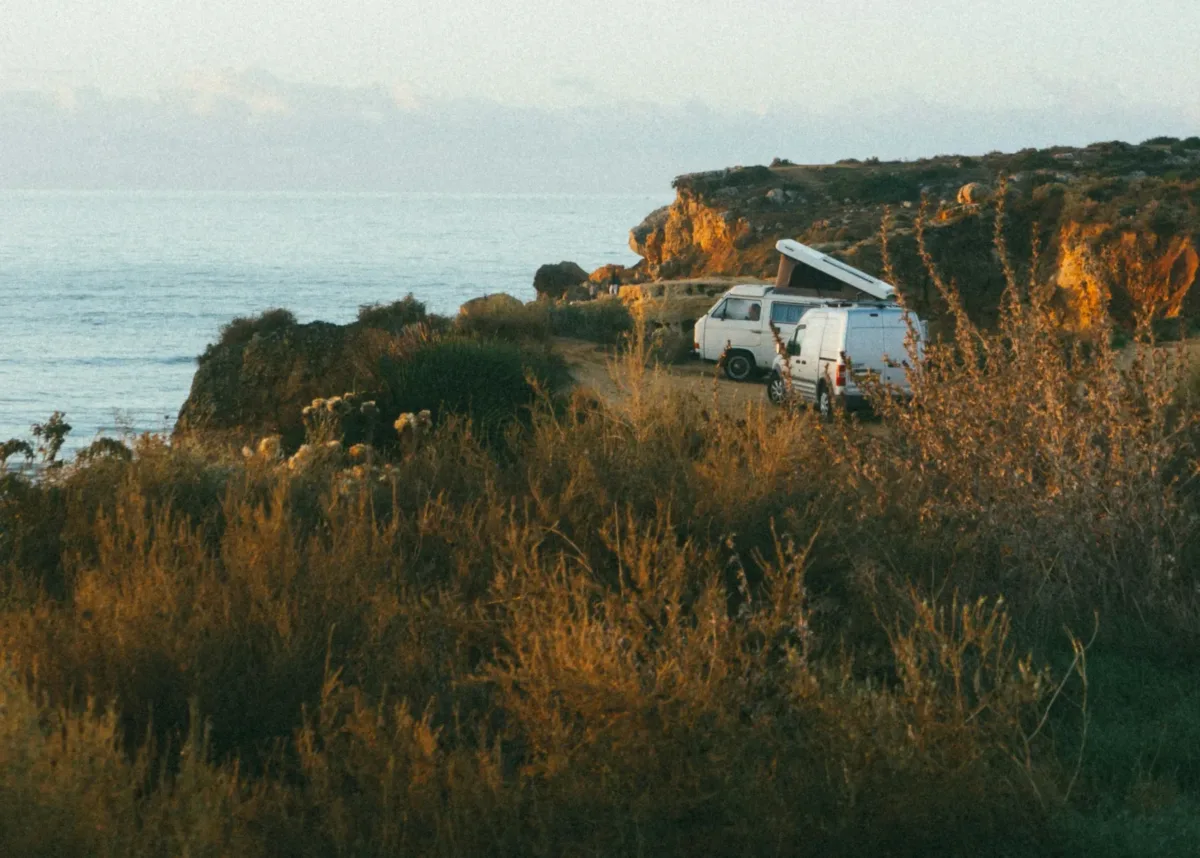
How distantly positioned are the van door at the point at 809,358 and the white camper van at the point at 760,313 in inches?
171

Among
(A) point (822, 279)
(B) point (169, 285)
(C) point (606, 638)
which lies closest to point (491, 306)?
(A) point (822, 279)

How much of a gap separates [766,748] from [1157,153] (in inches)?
2302

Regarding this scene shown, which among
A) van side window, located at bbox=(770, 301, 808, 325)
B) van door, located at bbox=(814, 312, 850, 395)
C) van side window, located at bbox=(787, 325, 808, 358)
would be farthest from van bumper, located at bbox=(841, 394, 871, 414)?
van side window, located at bbox=(770, 301, 808, 325)

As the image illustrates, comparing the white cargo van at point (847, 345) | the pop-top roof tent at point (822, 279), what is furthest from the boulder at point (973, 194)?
the white cargo van at point (847, 345)

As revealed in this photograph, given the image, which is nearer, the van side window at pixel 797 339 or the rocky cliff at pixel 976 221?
the van side window at pixel 797 339

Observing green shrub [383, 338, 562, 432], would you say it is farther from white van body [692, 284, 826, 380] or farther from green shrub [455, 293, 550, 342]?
white van body [692, 284, 826, 380]

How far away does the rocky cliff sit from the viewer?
31.8 meters

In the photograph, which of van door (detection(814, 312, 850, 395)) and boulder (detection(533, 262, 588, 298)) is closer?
van door (detection(814, 312, 850, 395))

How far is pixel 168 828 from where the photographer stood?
11.4 ft

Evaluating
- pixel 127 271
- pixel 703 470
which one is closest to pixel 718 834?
pixel 703 470

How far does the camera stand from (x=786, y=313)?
24.1m

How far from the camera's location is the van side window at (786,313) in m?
23.9

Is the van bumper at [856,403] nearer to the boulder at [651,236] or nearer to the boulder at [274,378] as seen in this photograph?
the boulder at [274,378]

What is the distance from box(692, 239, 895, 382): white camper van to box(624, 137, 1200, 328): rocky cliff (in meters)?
4.53
